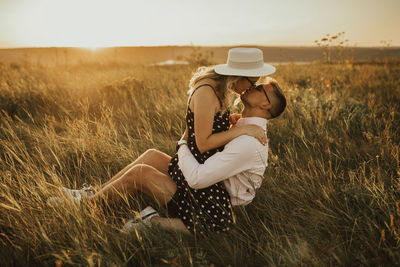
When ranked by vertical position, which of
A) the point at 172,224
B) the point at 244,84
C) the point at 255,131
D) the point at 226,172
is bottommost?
the point at 172,224

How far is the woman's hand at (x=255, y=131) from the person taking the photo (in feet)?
6.62

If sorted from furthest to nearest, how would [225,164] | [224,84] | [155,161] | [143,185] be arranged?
[155,161] → [143,185] → [224,84] → [225,164]

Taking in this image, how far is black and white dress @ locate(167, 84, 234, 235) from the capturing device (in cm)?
208

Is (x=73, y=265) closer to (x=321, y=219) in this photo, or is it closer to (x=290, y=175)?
(x=321, y=219)

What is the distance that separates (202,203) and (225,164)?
431 millimetres

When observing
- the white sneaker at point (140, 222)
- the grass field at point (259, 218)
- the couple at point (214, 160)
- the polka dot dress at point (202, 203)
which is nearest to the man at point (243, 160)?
the couple at point (214, 160)

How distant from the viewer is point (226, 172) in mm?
1986

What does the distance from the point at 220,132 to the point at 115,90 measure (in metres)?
4.73

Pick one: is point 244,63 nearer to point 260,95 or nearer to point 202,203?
point 260,95

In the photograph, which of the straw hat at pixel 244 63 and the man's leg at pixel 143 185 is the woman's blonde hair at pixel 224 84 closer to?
the straw hat at pixel 244 63

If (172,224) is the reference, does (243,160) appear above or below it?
above

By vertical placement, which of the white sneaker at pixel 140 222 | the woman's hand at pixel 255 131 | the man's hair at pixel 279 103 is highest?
the man's hair at pixel 279 103

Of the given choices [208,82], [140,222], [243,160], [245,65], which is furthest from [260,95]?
[140,222]

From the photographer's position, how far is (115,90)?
6234 mm
